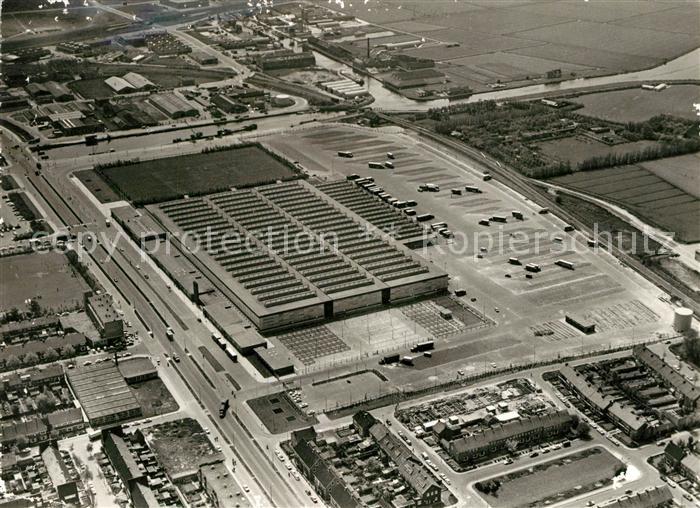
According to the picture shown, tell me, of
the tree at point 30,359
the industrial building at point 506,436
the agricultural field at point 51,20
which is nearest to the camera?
the industrial building at point 506,436

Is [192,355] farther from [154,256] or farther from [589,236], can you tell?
[589,236]

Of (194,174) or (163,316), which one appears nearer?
(163,316)

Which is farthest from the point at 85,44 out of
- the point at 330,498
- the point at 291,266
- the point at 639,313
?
the point at 330,498

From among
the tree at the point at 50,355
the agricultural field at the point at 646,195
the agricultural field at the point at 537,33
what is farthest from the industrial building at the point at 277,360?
the agricultural field at the point at 537,33

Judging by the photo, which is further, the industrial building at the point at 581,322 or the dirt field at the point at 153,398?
the industrial building at the point at 581,322

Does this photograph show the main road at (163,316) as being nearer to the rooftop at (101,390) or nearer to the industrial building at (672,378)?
the rooftop at (101,390)

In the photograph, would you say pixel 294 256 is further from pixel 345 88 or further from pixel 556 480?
pixel 345 88

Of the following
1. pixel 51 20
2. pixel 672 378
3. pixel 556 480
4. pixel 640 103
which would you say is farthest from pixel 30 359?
pixel 51 20
